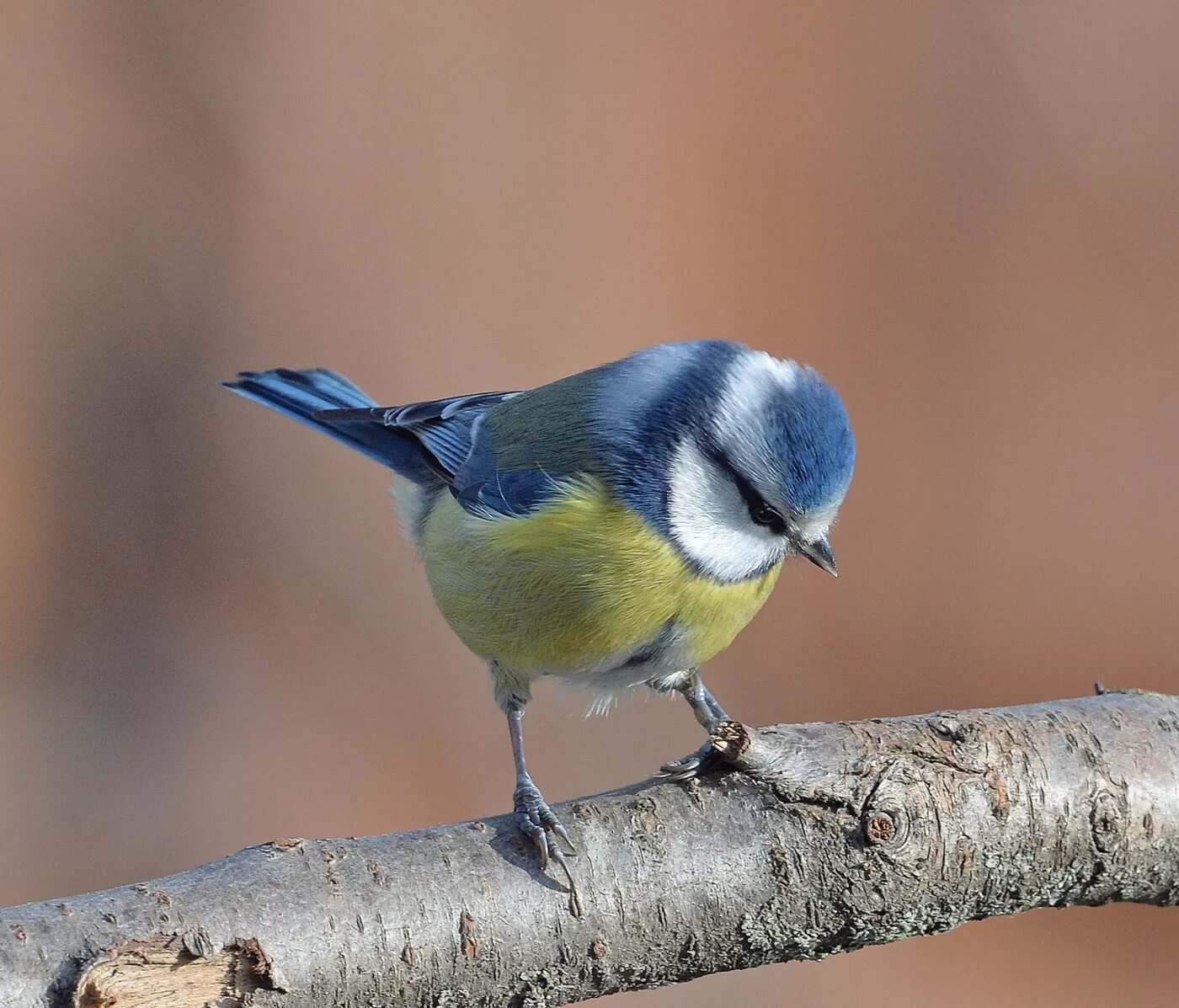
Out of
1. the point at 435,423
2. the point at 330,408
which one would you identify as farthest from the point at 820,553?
the point at 330,408

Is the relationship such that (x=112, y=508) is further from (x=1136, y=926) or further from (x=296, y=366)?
(x=1136, y=926)

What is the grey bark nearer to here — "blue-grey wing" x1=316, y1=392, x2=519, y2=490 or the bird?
the bird

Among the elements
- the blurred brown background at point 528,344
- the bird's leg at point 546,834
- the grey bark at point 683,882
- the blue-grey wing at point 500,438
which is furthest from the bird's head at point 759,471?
the blurred brown background at point 528,344

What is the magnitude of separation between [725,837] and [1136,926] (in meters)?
2.13

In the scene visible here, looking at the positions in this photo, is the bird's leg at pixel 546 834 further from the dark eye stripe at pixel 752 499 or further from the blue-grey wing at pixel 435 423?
the blue-grey wing at pixel 435 423

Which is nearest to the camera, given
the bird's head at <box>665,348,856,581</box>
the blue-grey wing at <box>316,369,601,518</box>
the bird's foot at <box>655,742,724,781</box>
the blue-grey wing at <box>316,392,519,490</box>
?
the bird's foot at <box>655,742,724,781</box>

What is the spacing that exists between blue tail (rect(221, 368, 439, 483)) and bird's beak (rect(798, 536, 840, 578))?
0.73m

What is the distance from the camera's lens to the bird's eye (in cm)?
151

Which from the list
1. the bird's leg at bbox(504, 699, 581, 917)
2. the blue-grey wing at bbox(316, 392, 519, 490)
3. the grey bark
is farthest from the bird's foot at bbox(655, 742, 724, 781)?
the blue-grey wing at bbox(316, 392, 519, 490)

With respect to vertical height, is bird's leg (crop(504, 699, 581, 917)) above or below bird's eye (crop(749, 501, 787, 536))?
below

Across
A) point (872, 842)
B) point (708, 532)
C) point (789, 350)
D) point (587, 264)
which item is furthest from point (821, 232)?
point (872, 842)

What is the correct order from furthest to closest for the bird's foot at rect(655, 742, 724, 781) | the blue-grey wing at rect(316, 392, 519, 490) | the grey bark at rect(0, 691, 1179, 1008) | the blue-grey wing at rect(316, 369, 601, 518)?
the blue-grey wing at rect(316, 392, 519, 490) < the blue-grey wing at rect(316, 369, 601, 518) < the bird's foot at rect(655, 742, 724, 781) < the grey bark at rect(0, 691, 1179, 1008)

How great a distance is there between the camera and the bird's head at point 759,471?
4.79ft

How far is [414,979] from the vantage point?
42.0 inches
